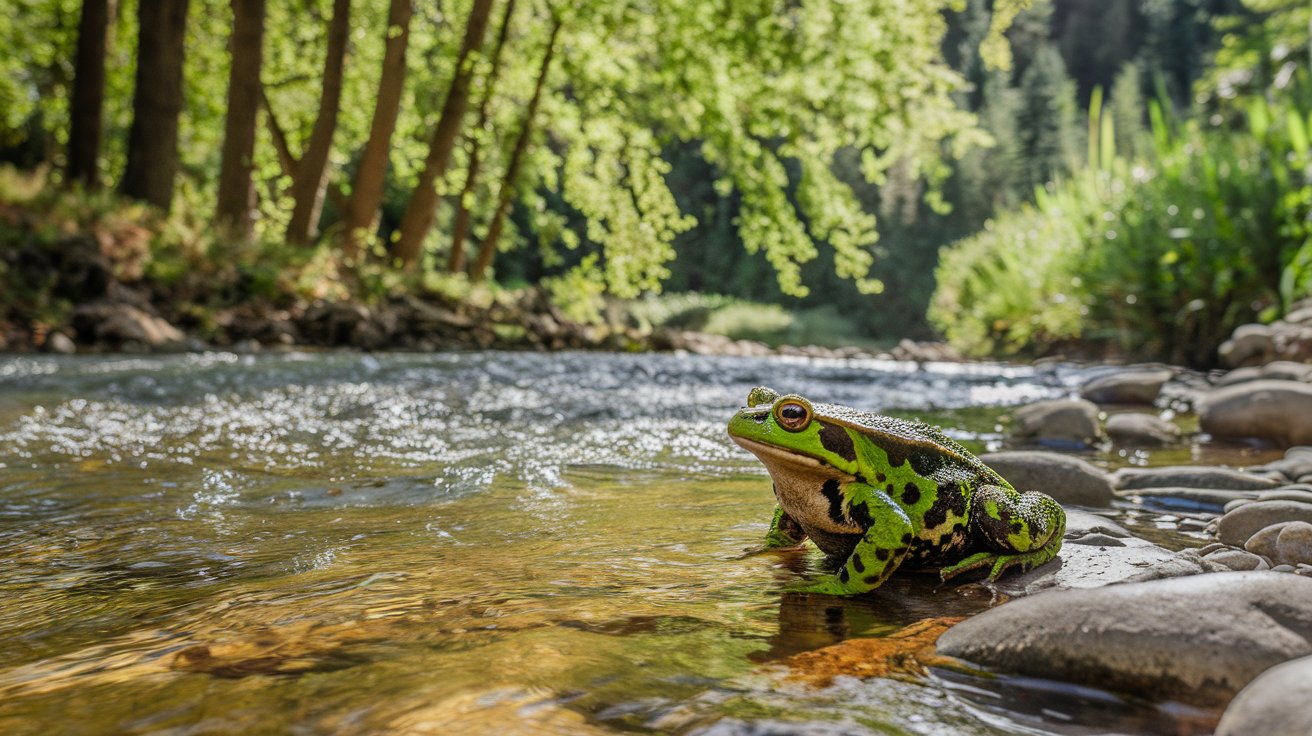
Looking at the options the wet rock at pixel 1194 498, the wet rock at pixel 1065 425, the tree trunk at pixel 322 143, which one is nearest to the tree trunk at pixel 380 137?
the tree trunk at pixel 322 143

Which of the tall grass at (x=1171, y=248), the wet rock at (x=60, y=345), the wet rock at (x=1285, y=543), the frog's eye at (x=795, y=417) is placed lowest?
the wet rock at (x=60, y=345)

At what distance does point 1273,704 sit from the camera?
4.61 feet

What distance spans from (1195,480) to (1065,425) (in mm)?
2042

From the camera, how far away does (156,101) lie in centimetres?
1329

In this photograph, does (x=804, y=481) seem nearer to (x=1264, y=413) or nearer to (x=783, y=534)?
(x=783, y=534)

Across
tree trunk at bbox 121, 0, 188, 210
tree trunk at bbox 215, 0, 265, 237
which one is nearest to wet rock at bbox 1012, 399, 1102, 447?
tree trunk at bbox 215, 0, 265, 237

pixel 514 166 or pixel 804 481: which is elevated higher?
pixel 514 166

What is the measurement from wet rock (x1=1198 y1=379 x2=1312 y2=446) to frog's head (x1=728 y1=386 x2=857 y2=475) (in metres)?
4.81

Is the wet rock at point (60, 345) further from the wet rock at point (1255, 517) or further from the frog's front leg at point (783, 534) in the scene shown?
the wet rock at point (1255, 517)

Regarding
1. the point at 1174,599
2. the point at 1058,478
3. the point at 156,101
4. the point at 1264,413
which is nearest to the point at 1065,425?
the point at 1264,413

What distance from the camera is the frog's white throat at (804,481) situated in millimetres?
2475

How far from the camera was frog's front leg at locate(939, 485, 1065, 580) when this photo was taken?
100 inches

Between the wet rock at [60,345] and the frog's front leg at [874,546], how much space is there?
9085 mm

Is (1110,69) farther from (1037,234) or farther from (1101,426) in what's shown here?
(1101,426)
